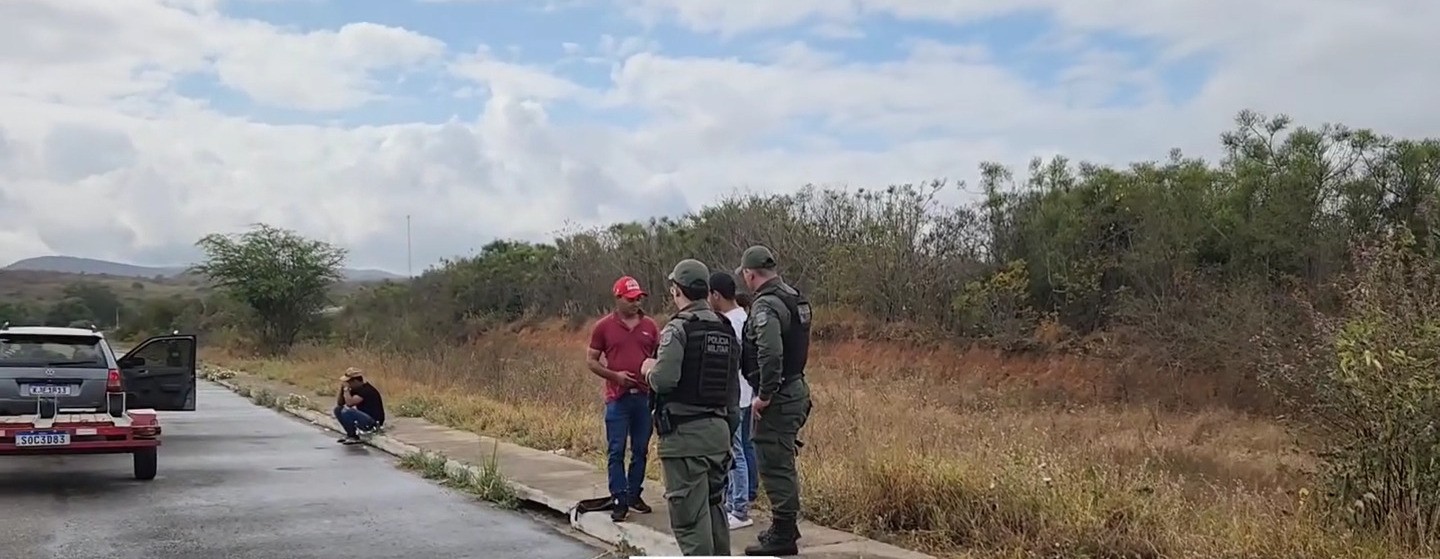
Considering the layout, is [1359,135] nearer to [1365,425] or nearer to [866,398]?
[866,398]

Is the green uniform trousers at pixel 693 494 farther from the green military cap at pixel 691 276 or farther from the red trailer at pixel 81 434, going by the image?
the red trailer at pixel 81 434

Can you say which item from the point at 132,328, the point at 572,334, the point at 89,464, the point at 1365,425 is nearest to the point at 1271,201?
the point at 1365,425

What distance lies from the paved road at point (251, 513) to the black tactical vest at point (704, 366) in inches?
90.1

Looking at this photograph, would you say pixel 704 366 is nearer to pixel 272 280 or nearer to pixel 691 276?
pixel 691 276

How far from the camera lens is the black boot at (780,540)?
717 cm

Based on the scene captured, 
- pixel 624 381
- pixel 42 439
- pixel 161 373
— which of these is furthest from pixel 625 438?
pixel 161 373

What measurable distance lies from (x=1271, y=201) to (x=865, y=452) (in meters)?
18.9

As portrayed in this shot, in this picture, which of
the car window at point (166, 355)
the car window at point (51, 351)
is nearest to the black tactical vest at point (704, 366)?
the car window at point (51, 351)

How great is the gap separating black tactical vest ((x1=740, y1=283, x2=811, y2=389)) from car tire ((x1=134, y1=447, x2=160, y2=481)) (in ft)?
23.5

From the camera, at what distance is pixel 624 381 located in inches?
329

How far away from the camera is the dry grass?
6.43 meters

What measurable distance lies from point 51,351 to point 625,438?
6722 mm

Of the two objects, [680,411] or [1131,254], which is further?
[1131,254]

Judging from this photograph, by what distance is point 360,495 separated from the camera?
429 inches
